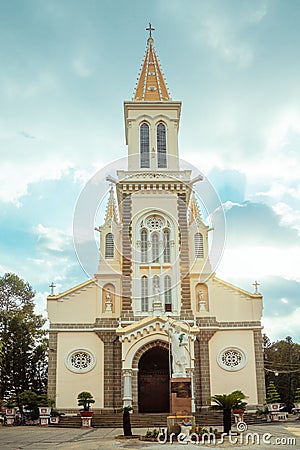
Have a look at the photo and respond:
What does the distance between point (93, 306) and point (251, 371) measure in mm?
11030

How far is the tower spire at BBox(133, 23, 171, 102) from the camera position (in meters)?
41.7

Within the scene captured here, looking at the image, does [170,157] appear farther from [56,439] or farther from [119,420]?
[56,439]

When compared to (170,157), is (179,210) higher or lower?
lower

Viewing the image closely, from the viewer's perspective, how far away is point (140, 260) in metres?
36.6

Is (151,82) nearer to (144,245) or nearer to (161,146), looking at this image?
(161,146)

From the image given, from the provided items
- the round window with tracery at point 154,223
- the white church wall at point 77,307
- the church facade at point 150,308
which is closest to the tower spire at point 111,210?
the church facade at point 150,308

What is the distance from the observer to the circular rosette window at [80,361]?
34375 mm

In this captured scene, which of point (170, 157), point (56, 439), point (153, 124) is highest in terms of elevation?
point (153, 124)

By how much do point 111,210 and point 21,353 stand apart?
41.9 feet

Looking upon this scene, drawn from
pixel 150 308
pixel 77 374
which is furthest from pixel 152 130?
pixel 77 374

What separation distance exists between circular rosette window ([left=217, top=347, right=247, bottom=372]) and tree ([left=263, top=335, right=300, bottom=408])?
44.1ft

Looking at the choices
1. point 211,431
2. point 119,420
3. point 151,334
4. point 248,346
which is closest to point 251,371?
point 248,346

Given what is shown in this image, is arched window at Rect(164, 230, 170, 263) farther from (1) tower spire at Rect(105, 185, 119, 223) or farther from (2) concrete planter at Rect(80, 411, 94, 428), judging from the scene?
(2) concrete planter at Rect(80, 411, 94, 428)

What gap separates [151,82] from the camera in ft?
141
